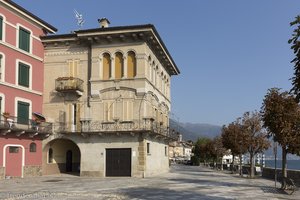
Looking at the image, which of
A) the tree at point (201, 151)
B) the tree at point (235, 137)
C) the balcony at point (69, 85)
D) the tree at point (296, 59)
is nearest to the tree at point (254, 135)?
the tree at point (235, 137)

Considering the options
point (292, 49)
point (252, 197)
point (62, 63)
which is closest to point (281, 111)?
point (252, 197)

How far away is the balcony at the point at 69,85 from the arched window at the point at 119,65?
11.7 feet

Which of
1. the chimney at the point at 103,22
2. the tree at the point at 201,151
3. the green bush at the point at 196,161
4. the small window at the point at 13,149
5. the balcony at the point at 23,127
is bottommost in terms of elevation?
the green bush at the point at 196,161

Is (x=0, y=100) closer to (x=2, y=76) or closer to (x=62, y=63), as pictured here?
(x=2, y=76)

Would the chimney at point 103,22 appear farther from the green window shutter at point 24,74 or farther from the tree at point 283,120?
the tree at point 283,120

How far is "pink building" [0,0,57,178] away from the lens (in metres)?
33.2

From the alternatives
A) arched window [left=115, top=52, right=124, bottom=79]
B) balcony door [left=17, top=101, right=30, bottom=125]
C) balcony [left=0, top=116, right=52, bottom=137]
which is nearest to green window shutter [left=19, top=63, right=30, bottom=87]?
balcony door [left=17, top=101, right=30, bottom=125]

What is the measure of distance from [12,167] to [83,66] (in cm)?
1111

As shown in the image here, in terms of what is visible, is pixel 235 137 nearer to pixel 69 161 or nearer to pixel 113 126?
pixel 113 126

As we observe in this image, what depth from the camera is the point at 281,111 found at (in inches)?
951

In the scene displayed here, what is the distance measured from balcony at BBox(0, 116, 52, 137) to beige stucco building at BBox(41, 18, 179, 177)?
3.44 ft

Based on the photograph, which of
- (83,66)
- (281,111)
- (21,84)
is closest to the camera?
(281,111)

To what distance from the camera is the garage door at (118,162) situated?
35.9 meters

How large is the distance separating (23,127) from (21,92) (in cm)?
313
